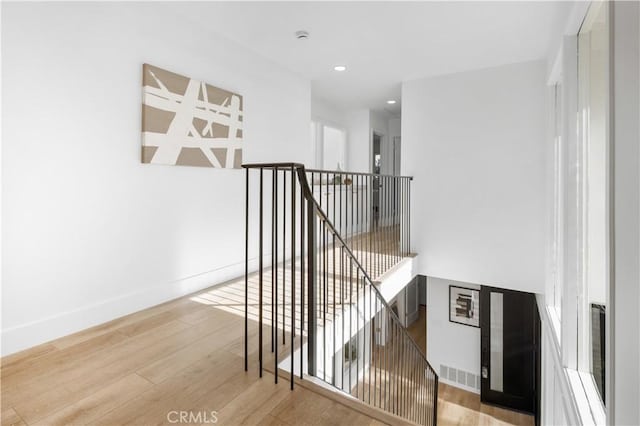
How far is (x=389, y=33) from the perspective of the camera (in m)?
3.32

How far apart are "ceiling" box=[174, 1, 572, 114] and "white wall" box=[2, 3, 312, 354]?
505mm

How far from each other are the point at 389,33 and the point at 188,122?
2029mm

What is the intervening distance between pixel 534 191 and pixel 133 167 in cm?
418

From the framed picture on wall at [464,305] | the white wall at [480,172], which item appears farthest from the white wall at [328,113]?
the framed picture on wall at [464,305]

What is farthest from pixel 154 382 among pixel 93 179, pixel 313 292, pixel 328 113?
pixel 328 113

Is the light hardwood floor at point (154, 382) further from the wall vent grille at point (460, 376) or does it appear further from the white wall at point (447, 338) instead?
the wall vent grille at point (460, 376)

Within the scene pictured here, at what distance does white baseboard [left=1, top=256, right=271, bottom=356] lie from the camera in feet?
7.04

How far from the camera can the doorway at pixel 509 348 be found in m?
4.94

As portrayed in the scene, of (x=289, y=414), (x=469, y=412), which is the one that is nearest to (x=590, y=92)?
(x=289, y=414)

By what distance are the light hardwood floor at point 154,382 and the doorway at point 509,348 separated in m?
4.01

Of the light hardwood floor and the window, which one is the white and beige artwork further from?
the window

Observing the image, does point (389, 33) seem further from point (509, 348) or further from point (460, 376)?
point (460, 376)

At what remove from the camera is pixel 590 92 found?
1938 millimetres

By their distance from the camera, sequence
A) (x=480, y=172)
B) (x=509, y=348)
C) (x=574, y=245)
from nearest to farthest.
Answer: (x=574, y=245), (x=480, y=172), (x=509, y=348)
